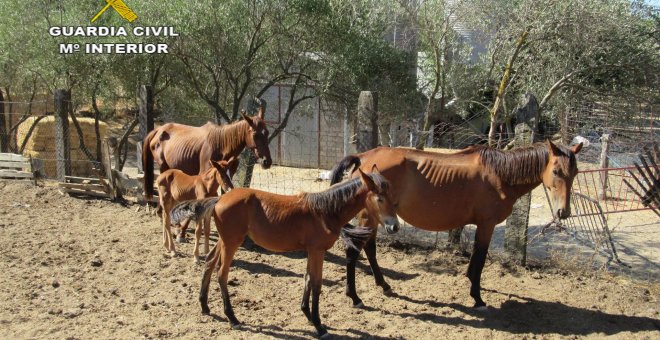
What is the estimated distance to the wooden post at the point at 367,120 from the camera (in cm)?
728

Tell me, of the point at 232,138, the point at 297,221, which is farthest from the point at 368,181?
the point at 232,138

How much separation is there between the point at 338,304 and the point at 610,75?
7216 mm

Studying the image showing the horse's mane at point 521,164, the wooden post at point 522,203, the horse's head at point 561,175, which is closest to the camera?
the horse's head at point 561,175

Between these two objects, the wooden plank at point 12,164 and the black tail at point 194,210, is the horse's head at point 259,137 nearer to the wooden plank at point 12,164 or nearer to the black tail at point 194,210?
the black tail at point 194,210

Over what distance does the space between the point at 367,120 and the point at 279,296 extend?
9.49 feet

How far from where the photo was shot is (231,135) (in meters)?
7.21

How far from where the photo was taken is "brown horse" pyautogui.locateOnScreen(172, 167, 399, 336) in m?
4.73

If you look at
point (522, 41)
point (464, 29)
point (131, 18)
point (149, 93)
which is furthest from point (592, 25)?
point (131, 18)

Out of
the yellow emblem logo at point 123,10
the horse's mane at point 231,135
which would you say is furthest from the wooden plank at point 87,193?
the horse's mane at point 231,135

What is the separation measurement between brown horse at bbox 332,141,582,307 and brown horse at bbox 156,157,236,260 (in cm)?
156

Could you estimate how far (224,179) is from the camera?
20.5 ft

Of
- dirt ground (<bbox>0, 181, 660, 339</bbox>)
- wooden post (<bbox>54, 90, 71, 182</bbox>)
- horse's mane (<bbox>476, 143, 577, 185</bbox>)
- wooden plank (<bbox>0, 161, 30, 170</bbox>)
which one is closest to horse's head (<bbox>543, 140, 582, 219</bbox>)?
horse's mane (<bbox>476, 143, 577, 185</bbox>)

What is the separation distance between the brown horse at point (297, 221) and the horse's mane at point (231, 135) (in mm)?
2297

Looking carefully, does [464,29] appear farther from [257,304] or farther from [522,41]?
[257,304]
